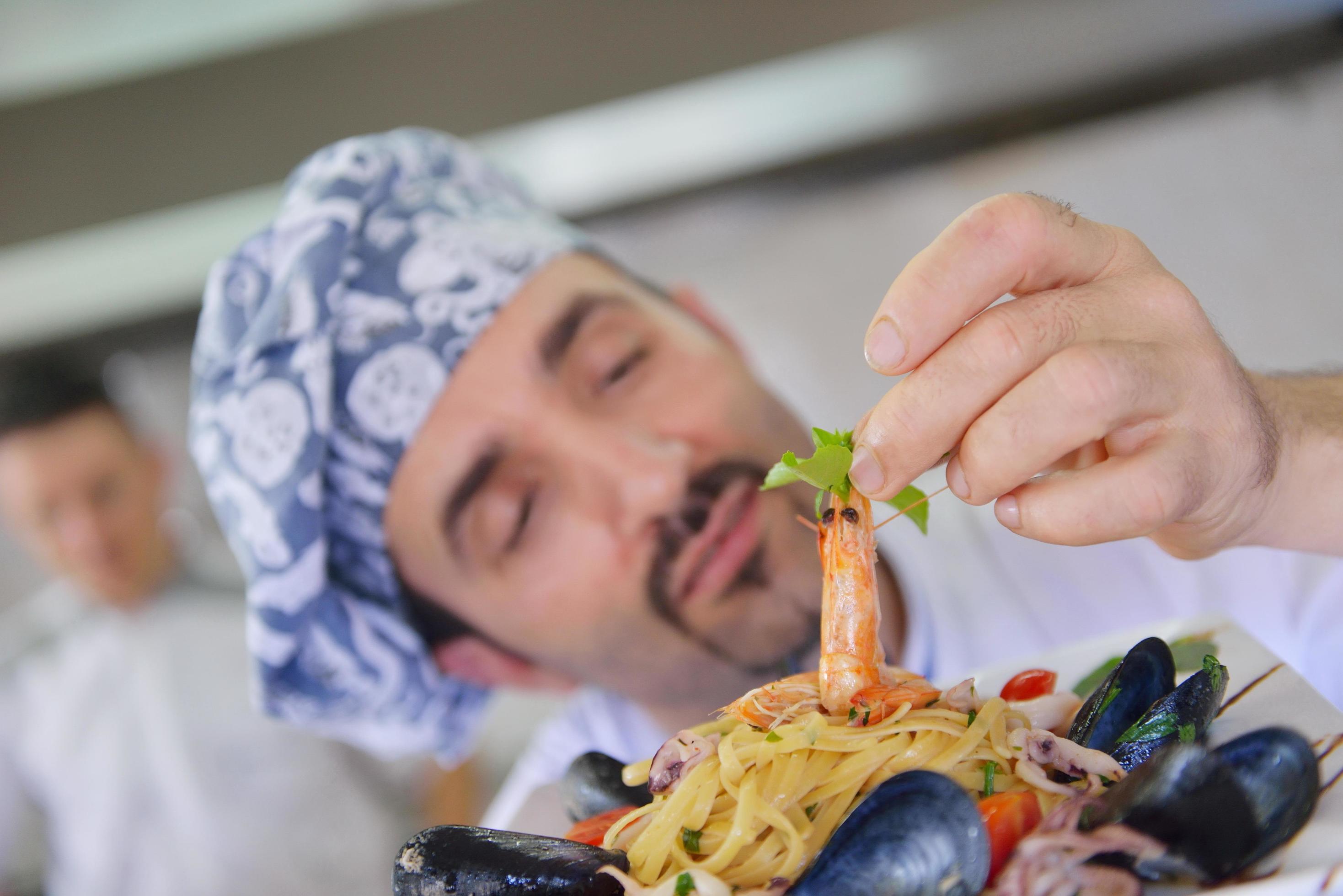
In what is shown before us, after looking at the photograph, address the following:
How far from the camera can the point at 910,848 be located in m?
0.52

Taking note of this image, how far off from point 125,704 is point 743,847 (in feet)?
8.31

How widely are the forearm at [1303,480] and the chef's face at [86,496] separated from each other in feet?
8.07

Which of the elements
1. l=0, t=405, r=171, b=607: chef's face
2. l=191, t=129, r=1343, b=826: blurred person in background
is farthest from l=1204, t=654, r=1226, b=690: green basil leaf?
l=0, t=405, r=171, b=607: chef's face

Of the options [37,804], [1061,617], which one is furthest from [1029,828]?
[37,804]

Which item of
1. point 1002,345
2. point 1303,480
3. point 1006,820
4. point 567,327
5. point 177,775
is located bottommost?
point 177,775

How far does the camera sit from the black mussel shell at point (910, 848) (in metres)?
0.51

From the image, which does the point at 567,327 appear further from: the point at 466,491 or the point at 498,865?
the point at 498,865

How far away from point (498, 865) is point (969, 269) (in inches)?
21.1

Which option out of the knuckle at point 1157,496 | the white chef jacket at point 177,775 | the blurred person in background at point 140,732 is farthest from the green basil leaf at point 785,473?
the white chef jacket at point 177,775

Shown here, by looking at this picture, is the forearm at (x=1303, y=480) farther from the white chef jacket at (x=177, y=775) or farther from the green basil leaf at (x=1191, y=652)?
the white chef jacket at (x=177, y=775)

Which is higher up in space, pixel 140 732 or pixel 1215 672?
pixel 1215 672

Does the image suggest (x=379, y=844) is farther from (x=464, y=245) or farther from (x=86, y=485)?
(x=464, y=245)

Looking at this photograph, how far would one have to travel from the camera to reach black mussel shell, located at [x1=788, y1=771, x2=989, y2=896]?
1.68ft

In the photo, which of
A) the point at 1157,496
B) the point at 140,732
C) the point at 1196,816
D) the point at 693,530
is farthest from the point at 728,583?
the point at 140,732
